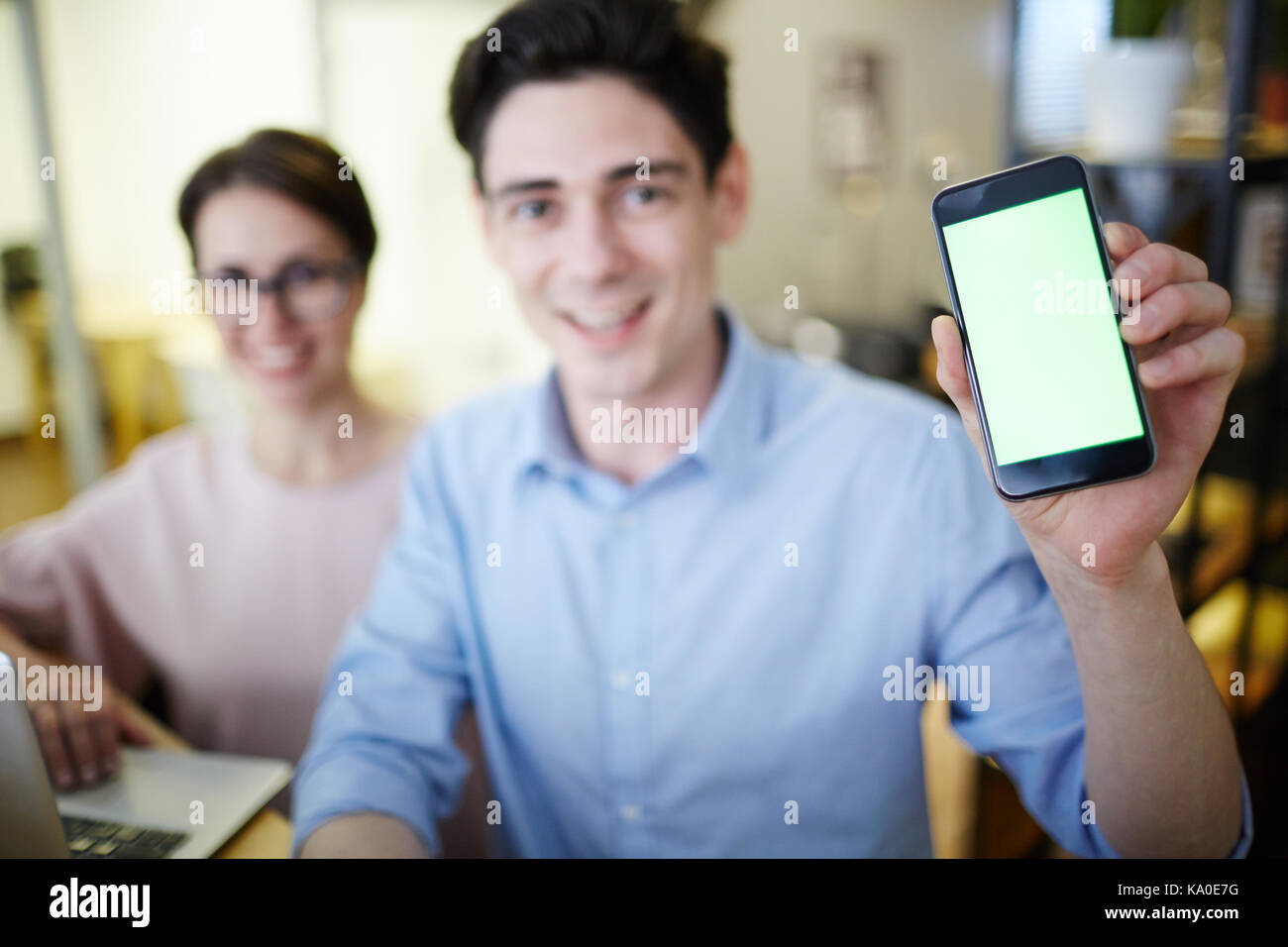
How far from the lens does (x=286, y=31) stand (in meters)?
2.62

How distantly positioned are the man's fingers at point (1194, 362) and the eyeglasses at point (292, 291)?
0.90 metres

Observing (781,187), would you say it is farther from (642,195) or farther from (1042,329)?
(1042,329)

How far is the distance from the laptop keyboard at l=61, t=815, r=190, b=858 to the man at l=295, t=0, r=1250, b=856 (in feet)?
0.37

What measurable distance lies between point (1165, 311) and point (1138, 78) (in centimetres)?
91

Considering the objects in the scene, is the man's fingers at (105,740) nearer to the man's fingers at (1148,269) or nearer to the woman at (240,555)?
the woman at (240,555)

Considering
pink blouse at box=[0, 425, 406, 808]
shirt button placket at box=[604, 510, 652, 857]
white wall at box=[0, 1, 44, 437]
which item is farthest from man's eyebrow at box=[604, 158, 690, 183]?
white wall at box=[0, 1, 44, 437]

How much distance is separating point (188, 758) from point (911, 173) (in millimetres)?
3420

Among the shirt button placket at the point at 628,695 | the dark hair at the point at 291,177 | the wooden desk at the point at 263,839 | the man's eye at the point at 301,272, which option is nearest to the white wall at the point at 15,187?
the dark hair at the point at 291,177

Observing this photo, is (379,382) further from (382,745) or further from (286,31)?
(382,745)

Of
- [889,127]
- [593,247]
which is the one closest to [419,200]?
[889,127]

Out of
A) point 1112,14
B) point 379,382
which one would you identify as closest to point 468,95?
point 1112,14

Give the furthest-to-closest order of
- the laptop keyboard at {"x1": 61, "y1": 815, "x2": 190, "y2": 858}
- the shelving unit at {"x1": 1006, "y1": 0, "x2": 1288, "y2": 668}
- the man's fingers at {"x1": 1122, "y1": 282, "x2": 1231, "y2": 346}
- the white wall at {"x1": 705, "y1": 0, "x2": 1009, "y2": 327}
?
the white wall at {"x1": 705, "y1": 0, "x2": 1009, "y2": 327}
the shelving unit at {"x1": 1006, "y1": 0, "x2": 1288, "y2": 668}
the laptop keyboard at {"x1": 61, "y1": 815, "x2": 190, "y2": 858}
the man's fingers at {"x1": 1122, "y1": 282, "x2": 1231, "y2": 346}

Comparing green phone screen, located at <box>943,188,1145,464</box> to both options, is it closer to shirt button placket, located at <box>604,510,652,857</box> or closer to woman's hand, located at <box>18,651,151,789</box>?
shirt button placket, located at <box>604,510,652,857</box>

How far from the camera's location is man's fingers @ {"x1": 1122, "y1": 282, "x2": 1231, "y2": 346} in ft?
1.57
